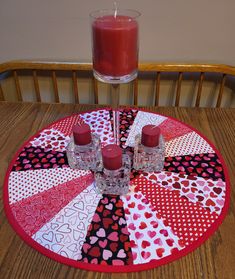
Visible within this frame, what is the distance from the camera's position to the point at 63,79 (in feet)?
4.29

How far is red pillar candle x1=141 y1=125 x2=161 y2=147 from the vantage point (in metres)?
0.65

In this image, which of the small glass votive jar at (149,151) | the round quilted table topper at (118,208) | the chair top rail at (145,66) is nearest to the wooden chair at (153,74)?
the chair top rail at (145,66)

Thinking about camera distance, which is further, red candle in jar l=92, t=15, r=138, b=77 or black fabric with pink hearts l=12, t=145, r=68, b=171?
black fabric with pink hearts l=12, t=145, r=68, b=171

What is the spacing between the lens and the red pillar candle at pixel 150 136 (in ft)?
2.15

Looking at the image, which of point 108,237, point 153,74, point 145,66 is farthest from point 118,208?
point 153,74

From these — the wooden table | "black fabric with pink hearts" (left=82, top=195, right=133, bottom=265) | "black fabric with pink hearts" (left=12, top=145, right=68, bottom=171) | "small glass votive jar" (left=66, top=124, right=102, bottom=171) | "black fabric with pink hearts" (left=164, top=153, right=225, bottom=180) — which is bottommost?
the wooden table

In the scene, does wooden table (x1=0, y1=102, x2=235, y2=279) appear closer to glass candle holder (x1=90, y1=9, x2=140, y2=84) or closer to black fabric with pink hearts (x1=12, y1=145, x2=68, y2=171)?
black fabric with pink hearts (x1=12, y1=145, x2=68, y2=171)

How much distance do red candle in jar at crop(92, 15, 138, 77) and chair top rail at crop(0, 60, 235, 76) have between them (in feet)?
1.66

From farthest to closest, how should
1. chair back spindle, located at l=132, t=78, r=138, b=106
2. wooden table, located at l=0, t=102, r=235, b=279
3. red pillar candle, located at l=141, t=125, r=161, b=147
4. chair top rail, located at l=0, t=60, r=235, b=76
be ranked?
chair back spindle, located at l=132, t=78, r=138, b=106 → chair top rail, located at l=0, t=60, r=235, b=76 → red pillar candle, located at l=141, t=125, r=161, b=147 → wooden table, located at l=0, t=102, r=235, b=279

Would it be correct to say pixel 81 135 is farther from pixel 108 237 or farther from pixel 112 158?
pixel 108 237

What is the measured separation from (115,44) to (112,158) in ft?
0.80

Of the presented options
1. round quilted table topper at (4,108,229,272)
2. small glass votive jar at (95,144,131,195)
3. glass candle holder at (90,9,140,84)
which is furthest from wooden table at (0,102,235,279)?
glass candle holder at (90,9,140,84)

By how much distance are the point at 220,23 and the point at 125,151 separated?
70 cm

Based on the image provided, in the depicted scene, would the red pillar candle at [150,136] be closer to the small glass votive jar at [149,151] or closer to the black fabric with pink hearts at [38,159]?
the small glass votive jar at [149,151]
